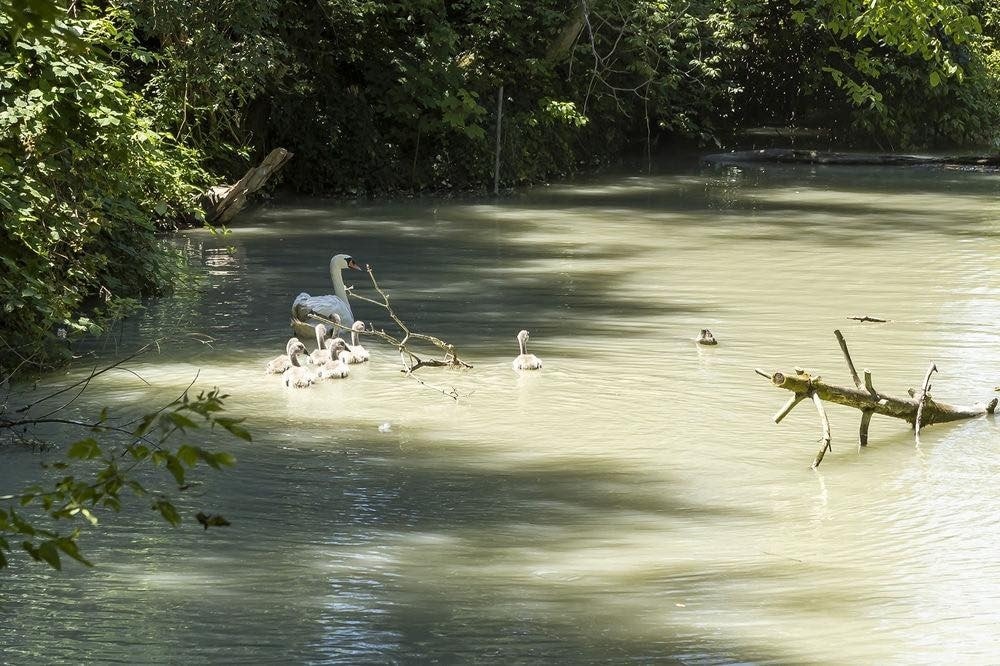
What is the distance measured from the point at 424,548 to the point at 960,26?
10.6 m

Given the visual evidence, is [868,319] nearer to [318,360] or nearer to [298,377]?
[318,360]

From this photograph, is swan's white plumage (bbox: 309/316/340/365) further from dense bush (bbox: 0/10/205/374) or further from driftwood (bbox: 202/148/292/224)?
driftwood (bbox: 202/148/292/224)

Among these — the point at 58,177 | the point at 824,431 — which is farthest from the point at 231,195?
the point at 824,431

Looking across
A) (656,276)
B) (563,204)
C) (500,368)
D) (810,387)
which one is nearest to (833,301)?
(656,276)

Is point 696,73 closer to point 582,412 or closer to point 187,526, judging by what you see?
point 582,412

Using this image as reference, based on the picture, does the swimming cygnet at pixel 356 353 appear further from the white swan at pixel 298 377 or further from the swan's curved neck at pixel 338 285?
the swan's curved neck at pixel 338 285

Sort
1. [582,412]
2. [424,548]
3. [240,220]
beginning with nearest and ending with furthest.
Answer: [424,548]
[582,412]
[240,220]

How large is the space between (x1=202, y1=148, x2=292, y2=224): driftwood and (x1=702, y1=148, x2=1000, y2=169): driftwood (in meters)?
16.2

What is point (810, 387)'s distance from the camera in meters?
8.60

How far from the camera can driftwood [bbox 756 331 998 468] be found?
335 inches

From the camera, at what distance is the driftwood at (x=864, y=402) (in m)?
8.50

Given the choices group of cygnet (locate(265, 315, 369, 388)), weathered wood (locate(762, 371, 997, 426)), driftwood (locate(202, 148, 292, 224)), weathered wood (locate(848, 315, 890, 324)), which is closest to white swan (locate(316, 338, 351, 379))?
group of cygnet (locate(265, 315, 369, 388))

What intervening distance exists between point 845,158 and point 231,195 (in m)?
18.3

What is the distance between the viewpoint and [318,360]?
11.6 m
